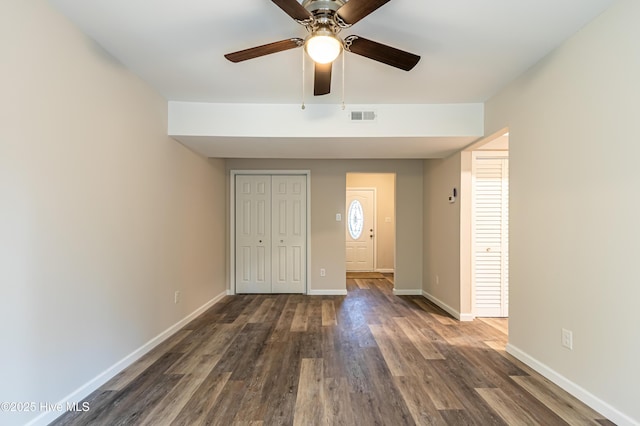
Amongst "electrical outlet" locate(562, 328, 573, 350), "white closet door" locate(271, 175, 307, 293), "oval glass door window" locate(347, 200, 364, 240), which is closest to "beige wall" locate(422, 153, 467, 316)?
"electrical outlet" locate(562, 328, 573, 350)

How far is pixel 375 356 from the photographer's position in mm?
2721

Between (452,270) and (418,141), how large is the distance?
171cm

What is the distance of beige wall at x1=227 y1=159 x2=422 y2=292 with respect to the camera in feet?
16.6

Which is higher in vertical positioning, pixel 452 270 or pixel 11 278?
pixel 11 278

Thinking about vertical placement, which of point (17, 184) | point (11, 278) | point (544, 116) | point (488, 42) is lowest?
point (11, 278)

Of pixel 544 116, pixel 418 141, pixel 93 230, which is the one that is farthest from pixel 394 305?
pixel 93 230

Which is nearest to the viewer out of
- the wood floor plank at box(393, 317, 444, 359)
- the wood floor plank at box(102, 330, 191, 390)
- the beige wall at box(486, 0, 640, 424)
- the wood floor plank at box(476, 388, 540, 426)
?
the beige wall at box(486, 0, 640, 424)

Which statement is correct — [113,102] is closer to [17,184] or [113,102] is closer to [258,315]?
[17,184]

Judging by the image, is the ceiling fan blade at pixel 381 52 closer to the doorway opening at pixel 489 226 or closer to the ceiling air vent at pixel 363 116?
the ceiling air vent at pixel 363 116

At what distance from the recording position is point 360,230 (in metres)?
7.36

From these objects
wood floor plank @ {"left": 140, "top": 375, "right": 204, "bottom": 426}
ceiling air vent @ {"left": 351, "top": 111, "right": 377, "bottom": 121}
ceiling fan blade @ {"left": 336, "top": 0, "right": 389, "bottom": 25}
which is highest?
ceiling air vent @ {"left": 351, "top": 111, "right": 377, "bottom": 121}

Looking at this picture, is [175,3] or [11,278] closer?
[11,278]

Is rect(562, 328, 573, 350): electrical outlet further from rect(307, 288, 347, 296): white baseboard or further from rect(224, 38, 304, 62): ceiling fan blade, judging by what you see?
rect(307, 288, 347, 296): white baseboard

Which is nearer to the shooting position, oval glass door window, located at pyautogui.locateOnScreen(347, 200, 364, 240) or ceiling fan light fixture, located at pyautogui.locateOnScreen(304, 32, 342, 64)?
ceiling fan light fixture, located at pyautogui.locateOnScreen(304, 32, 342, 64)
